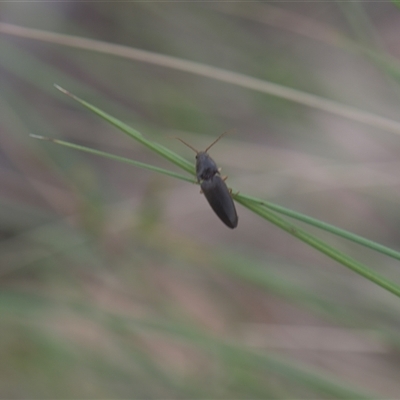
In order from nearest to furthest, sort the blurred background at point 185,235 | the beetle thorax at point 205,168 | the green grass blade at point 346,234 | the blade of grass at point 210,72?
the green grass blade at point 346,234
the blade of grass at point 210,72
the beetle thorax at point 205,168
the blurred background at point 185,235

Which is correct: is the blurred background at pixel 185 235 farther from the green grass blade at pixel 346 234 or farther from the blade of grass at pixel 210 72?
the green grass blade at pixel 346 234

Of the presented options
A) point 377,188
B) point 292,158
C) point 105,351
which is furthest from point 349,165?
point 105,351

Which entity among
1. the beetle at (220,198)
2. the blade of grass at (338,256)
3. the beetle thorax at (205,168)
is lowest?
the blade of grass at (338,256)

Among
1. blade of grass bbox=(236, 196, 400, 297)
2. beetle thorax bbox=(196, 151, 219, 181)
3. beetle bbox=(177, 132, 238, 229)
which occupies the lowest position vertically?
blade of grass bbox=(236, 196, 400, 297)

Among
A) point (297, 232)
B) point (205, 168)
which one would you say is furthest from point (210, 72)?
point (297, 232)

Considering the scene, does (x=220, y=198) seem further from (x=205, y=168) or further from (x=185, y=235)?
(x=185, y=235)

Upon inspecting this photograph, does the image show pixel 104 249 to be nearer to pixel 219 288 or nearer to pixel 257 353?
pixel 219 288

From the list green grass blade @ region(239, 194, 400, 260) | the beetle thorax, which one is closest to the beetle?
the beetle thorax

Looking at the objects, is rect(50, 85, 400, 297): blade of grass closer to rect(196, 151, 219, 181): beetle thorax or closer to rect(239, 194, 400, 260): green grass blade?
rect(239, 194, 400, 260): green grass blade

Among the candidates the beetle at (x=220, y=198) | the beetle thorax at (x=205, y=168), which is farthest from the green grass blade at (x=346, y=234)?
the beetle thorax at (x=205, y=168)
